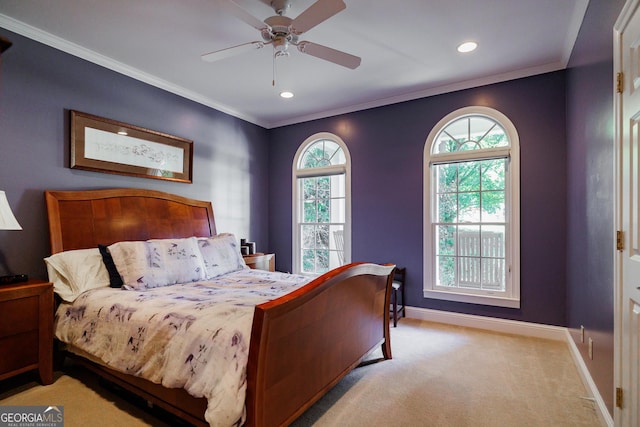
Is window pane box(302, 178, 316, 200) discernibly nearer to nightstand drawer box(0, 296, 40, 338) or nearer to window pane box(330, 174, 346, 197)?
window pane box(330, 174, 346, 197)

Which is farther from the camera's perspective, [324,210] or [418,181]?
[324,210]

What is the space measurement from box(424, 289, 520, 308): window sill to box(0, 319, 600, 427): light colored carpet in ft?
1.85

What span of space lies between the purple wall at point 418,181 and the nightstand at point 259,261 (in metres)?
0.65

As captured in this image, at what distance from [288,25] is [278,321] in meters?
1.93

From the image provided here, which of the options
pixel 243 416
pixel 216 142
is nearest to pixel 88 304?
pixel 243 416

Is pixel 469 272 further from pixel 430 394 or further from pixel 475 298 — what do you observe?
pixel 430 394

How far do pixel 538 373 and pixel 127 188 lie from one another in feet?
13.5

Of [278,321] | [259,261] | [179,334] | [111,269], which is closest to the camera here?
[278,321]

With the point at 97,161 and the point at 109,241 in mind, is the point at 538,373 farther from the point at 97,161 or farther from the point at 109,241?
the point at 97,161

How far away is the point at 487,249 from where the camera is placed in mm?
3582

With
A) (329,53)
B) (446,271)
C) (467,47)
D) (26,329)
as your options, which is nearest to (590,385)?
(446,271)

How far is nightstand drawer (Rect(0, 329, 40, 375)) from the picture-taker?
6.79 feet

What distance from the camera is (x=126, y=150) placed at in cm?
325

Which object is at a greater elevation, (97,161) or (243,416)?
(97,161)
